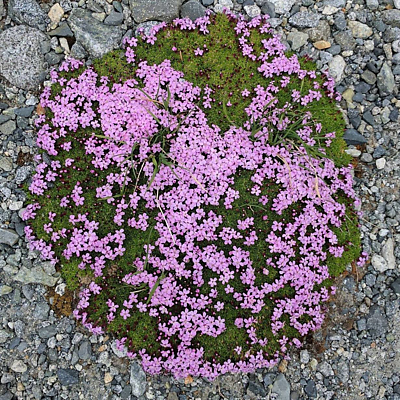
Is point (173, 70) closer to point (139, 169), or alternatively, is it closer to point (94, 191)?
point (139, 169)

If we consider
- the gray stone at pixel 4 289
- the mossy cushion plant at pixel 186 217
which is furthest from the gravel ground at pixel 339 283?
the mossy cushion plant at pixel 186 217

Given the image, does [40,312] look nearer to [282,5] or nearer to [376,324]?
[376,324]

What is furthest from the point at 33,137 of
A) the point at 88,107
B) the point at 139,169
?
the point at 139,169

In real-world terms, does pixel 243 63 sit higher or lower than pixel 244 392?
higher

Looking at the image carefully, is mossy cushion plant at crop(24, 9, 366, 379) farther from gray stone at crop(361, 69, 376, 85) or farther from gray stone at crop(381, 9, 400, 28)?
gray stone at crop(381, 9, 400, 28)

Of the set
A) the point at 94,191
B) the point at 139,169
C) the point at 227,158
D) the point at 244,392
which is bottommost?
the point at 244,392

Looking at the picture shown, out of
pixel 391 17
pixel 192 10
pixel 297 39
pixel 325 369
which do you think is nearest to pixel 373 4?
pixel 391 17
